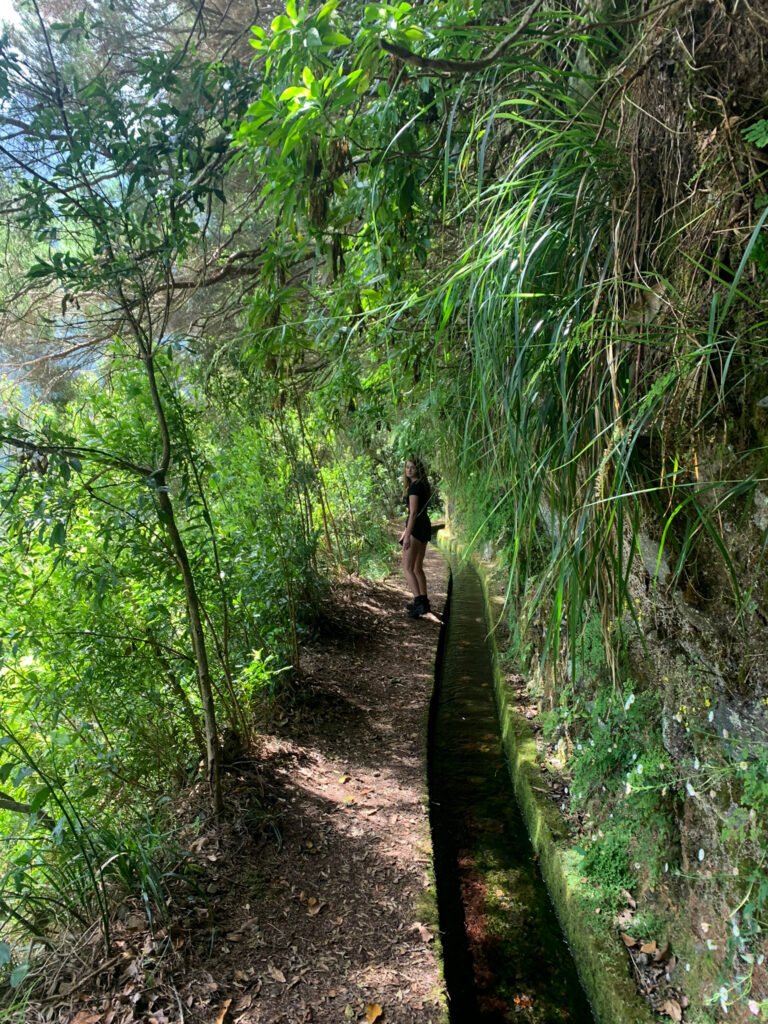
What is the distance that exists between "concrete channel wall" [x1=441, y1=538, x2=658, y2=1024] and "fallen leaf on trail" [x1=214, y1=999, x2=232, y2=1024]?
1.33 m

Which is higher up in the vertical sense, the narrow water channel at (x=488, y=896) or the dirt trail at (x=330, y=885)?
the dirt trail at (x=330, y=885)

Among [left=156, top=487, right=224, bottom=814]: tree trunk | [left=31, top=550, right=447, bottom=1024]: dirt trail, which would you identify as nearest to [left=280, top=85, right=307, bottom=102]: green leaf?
[left=156, top=487, right=224, bottom=814]: tree trunk

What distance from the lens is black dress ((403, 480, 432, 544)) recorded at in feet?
18.4

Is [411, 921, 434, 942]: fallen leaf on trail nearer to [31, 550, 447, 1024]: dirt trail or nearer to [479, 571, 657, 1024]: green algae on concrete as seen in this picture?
[31, 550, 447, 1024]: dirt trail

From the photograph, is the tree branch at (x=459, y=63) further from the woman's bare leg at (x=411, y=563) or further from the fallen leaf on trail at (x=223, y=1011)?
the woman's bare leg at (x=411, y=563)

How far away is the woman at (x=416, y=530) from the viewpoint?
18.4 ft

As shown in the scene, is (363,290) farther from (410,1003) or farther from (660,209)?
(410,1003)

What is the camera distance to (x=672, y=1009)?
1875mm

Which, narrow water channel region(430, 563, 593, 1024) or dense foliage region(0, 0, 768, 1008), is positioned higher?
dense foliage region(0, 0, 768, 1008)

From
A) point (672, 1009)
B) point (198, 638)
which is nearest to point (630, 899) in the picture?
point (672, 1009)

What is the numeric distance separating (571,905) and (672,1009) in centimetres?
62

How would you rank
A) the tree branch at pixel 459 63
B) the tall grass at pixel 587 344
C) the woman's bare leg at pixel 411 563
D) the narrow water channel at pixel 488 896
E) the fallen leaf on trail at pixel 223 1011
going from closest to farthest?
the tree branch at pixel 459 63
the tall grass at pixel 587 344
the fallen leaf on trail at pixel 223 1011
the narrow water channel at pixel 488 896
the woman's bare leg at pixel 411 563

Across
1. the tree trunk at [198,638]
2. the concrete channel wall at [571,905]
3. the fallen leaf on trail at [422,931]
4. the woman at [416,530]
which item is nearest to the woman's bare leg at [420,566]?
the woman at [416,530]

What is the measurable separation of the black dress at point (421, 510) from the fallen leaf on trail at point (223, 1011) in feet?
13.6
